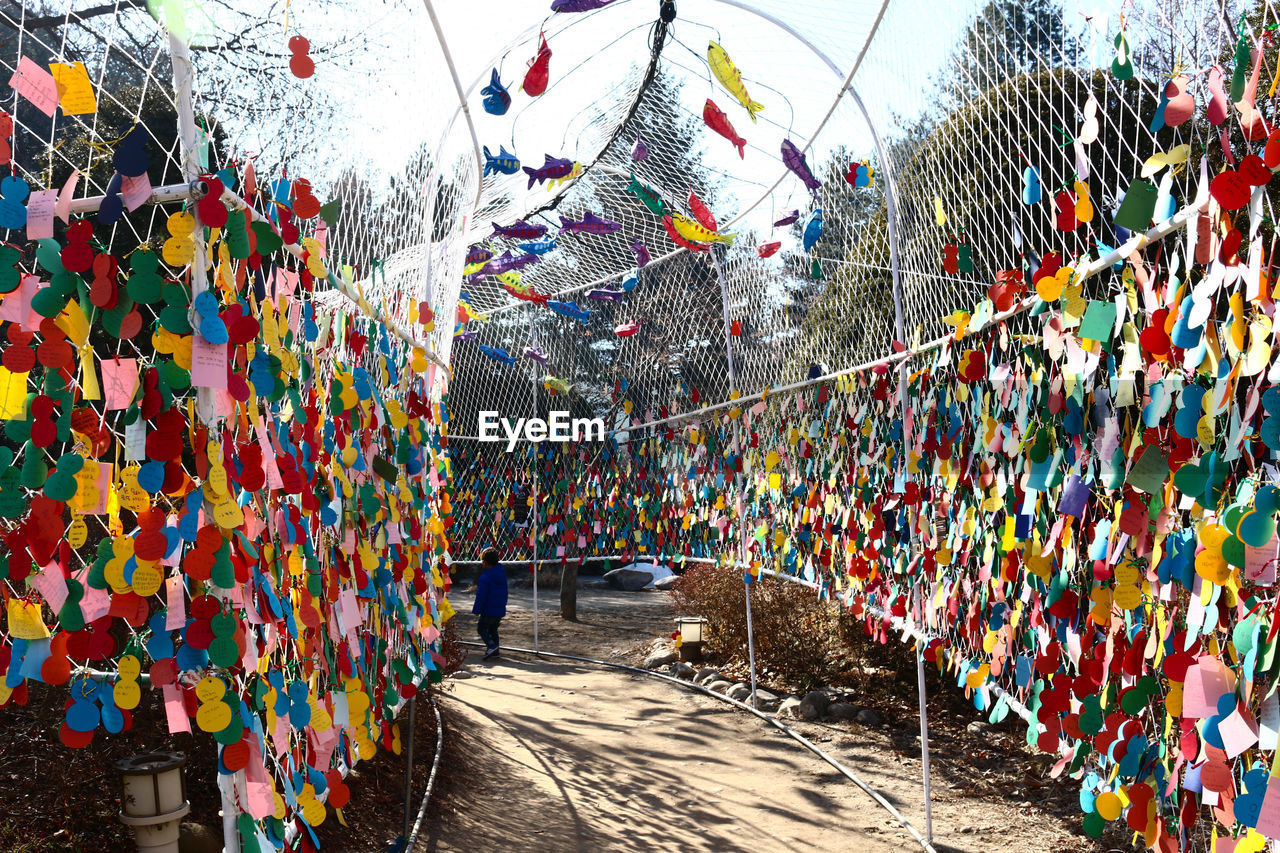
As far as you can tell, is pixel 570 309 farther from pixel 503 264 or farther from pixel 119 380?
pixel 119 380

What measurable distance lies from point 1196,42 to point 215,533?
1.76 meters

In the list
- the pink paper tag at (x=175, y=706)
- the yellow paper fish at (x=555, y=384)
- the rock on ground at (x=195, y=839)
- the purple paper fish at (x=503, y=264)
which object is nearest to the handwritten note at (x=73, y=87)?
the pink paper tag at (x=175, y=706)

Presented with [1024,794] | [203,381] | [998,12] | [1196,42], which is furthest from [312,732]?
[1024,794]

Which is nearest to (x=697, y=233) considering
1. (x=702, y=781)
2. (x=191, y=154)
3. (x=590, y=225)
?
(x=590, y=225)

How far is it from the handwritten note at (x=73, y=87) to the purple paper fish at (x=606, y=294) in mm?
7025

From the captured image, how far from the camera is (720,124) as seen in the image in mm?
4637

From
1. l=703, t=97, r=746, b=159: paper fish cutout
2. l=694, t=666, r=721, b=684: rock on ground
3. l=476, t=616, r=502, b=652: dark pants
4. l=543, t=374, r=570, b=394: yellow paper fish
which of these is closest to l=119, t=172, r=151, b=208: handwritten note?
l=703, t=97, r=746, b=159: paper fish cutout

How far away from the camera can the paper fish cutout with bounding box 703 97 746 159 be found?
4.58 metres

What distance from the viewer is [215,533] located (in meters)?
1.40

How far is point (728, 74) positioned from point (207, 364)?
3259mm

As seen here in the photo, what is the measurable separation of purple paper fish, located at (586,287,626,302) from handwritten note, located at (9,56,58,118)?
7.05 m

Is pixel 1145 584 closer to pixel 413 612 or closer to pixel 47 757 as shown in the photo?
pixel 413 612

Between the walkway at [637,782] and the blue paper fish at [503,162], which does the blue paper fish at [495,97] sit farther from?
the walkway at [637,782]

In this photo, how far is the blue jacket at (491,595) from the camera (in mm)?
8328
